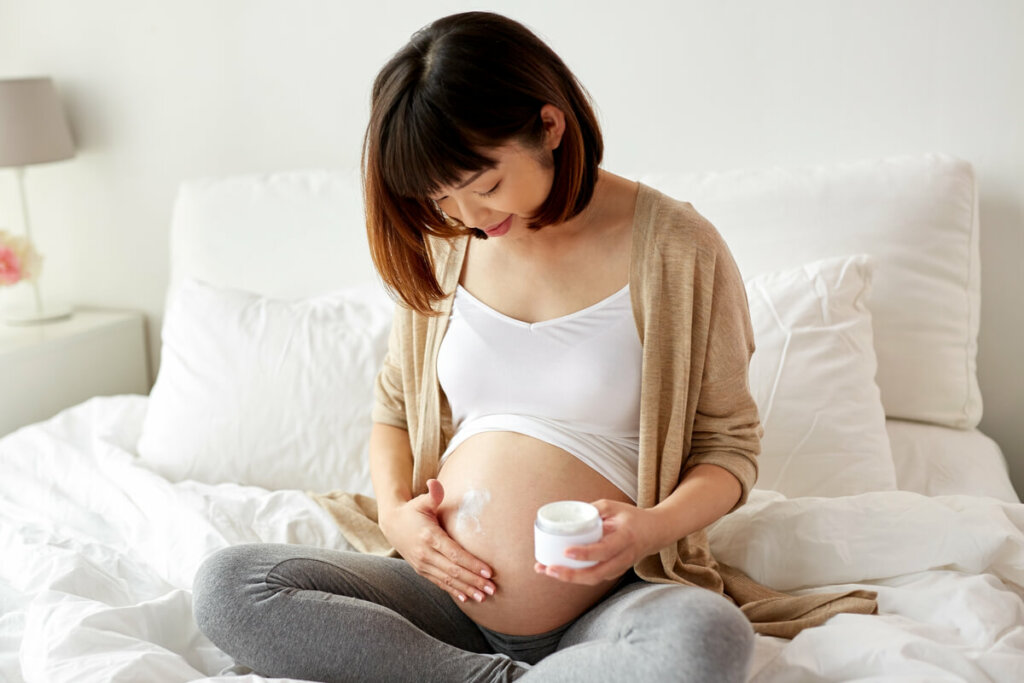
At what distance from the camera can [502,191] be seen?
3.74 feet

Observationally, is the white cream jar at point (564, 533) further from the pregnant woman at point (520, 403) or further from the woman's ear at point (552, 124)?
the woman's ear at point (552, 124)

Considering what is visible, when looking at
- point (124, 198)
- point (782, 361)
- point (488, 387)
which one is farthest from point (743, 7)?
point (124, 198)

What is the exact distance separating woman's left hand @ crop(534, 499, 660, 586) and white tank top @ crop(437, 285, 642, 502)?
0.13 meters

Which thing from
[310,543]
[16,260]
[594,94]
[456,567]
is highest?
[594,94]

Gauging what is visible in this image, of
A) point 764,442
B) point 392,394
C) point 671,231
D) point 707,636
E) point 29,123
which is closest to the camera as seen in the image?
point 707,636

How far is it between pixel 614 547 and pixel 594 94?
3.94 ft

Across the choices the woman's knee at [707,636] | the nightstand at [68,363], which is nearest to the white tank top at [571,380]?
the woman's knee at [707,636]

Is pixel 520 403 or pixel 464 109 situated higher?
pixel 464 109

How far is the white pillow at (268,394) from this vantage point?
173cm

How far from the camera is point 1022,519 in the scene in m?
1.36

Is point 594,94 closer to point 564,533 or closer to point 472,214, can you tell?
point 472,214

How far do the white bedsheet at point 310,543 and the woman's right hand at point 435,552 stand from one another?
24cm

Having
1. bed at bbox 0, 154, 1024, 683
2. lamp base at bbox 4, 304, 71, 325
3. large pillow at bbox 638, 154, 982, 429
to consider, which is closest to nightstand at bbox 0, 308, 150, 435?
lamp base at bbox 4, 304, 71, 325

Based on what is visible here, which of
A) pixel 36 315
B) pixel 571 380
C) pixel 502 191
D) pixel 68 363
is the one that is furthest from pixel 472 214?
pixel 36 315
